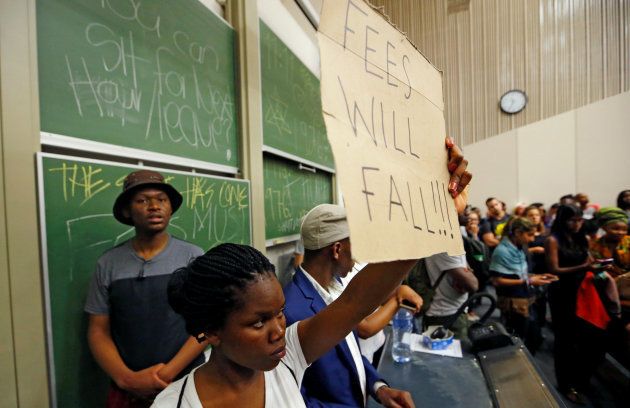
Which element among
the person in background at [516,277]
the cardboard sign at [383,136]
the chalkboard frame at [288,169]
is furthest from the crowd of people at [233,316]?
the person in background at [516,277]

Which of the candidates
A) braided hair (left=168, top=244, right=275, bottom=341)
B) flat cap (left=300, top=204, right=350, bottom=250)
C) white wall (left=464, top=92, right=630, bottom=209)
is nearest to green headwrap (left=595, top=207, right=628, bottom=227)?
flat cap (left=300, top=204, right=350, bottom=250)

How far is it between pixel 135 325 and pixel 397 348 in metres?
1.17

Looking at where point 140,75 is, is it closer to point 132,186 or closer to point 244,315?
point 132,186

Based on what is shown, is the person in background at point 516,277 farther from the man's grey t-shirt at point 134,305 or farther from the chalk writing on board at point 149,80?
the man's grey t-shirt at point 134,305

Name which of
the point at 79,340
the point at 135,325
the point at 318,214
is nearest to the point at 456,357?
the point at 318,214

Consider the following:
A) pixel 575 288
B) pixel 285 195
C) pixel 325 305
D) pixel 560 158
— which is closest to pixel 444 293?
pixel 575 288

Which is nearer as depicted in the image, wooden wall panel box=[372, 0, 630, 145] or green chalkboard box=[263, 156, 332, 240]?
green chalkboard box=[263, 156, 332, 240]

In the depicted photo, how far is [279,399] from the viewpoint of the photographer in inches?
29.2

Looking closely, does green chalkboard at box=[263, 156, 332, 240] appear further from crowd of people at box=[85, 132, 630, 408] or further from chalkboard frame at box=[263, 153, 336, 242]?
crowd of people at box=[85, 132, 630, 408]

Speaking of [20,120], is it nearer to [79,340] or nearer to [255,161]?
[79,340]

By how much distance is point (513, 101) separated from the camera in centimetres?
730

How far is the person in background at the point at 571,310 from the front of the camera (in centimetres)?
242

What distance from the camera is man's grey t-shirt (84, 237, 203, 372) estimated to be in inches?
44.8

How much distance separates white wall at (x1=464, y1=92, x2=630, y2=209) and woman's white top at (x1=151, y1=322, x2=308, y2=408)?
7810 mm
